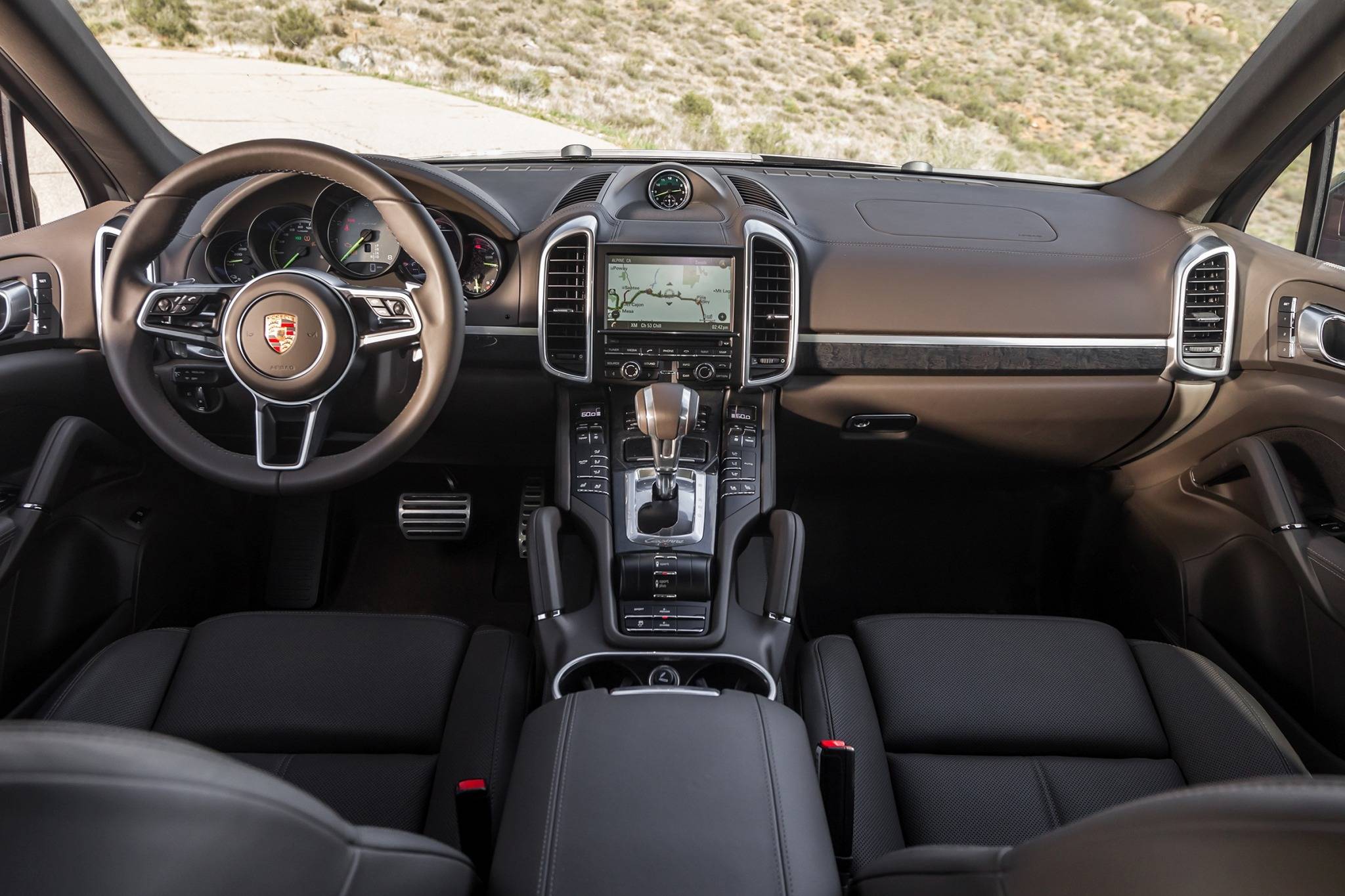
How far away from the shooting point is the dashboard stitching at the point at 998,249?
87.3 inches

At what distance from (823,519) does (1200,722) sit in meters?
1.40

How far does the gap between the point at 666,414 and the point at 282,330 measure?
0.78 metres

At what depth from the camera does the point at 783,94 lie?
4.50m

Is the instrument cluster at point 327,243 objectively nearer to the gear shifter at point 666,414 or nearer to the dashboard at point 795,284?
the dashboard at point 795,284

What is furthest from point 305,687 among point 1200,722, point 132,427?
point 1200,722

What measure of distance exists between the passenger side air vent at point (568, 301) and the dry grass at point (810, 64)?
74cm

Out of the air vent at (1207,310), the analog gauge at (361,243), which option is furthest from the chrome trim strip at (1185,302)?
the analog gauge at (361,243)

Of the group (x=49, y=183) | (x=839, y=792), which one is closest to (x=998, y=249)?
(x=839, y=792)

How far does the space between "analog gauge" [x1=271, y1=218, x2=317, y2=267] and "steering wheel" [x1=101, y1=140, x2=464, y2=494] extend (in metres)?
0.37

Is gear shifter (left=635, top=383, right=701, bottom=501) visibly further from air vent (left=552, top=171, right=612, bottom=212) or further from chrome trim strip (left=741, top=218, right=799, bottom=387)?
air vent (left=552, top=171, right=612, bottom=212)

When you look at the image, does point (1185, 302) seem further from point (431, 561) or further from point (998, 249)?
point (431, 561)

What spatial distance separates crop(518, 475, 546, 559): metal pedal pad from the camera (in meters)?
2.71

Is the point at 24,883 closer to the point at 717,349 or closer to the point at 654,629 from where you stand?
the point at 654,629

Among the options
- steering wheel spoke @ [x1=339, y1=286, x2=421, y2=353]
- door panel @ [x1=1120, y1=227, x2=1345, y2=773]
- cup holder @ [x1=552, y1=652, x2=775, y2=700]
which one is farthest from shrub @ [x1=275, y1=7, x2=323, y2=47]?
door panel @ [x1=1120, y1=227, x2=1345, y2=773]
